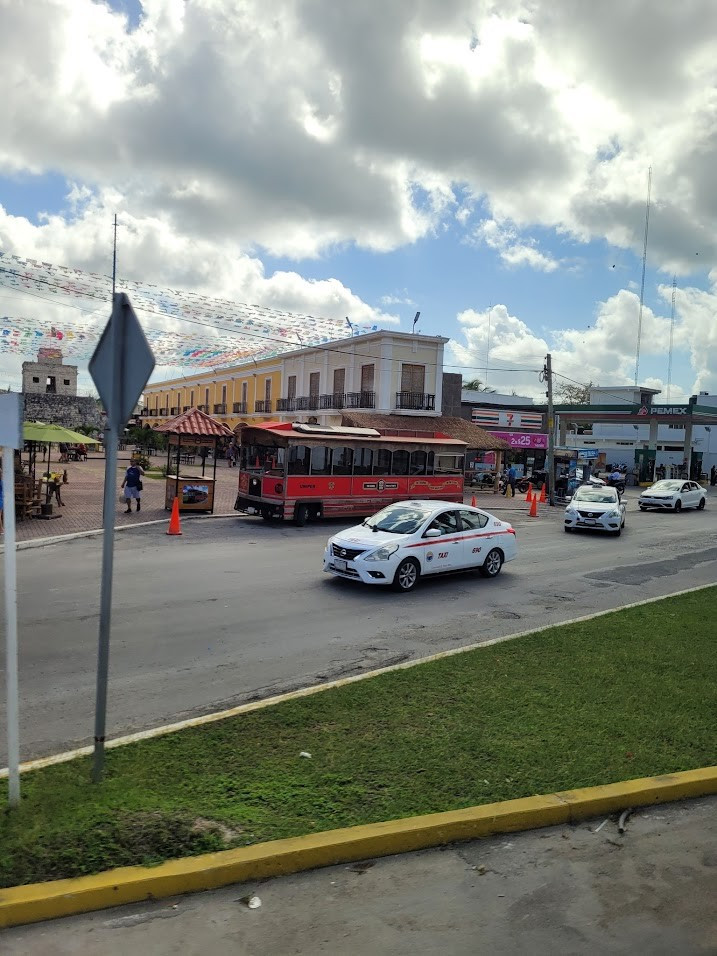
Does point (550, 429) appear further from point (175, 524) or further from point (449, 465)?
point (175, 524)

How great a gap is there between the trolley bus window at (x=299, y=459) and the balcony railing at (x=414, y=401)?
65.4 feet

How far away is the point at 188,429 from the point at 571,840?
1919 cm

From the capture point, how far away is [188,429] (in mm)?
22344

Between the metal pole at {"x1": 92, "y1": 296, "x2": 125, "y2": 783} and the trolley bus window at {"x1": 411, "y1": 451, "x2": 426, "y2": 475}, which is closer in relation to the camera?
the metal pole at {"x1": 92, "y1": 296, "x2": 125, "y2": 783}

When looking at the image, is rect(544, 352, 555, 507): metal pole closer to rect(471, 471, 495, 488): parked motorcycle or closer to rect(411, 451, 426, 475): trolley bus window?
rect(471, 471, 495, 488): parked motorcycle

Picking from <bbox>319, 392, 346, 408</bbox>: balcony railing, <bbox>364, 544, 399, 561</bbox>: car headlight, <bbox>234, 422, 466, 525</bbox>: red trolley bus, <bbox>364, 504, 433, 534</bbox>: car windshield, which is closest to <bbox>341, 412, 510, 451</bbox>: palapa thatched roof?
<bbox>319, 392, 346, 408</bbox>: balcony railing

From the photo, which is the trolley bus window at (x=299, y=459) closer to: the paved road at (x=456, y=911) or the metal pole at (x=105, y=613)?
the metal pole at (x=105, y=613)

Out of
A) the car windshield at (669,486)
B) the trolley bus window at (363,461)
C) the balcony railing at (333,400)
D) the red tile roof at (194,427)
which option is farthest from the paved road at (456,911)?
the balcony railing at (333,400)

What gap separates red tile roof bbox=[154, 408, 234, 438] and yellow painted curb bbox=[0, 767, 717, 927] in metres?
18.7

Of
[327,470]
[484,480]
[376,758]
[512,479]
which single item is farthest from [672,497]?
[376,758]

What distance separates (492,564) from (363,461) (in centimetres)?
906

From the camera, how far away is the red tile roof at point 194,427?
880 inches

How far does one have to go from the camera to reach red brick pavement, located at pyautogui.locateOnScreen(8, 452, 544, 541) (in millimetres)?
18312

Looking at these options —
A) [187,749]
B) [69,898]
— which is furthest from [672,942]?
[187,749]
